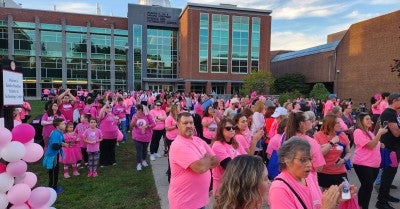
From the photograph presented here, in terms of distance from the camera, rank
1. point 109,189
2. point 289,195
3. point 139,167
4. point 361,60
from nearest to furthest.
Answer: point 289,195 → point 109,189 → point 139,167 → point 361,60

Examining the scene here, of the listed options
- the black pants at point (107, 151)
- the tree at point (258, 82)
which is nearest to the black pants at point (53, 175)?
the black pants at point (107, 151)

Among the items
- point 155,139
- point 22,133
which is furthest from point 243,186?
point 155,139

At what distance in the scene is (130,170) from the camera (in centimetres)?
852

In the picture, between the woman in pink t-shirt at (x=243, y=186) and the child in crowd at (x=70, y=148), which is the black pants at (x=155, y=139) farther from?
the woman in pink t-shirt at (x=243, y=186)

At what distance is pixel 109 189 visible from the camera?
682cm

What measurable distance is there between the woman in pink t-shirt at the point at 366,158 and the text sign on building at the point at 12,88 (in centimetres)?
519

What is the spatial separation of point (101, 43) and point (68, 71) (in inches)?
275

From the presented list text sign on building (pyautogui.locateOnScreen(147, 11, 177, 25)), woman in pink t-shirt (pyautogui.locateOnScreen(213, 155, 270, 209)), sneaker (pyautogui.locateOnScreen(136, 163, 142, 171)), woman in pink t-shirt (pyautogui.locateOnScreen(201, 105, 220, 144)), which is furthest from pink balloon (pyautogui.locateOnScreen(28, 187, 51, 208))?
text sign on building (pyautogui.locateOnScreen(147, 11, 177, 25))

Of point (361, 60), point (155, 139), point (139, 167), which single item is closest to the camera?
point (139, 167)

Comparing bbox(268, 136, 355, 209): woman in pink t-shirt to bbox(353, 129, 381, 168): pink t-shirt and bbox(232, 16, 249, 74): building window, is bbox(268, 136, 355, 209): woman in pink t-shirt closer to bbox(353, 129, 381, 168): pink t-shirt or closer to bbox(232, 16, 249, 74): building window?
bbox(353, 129, 381, 168): pink t-shirt

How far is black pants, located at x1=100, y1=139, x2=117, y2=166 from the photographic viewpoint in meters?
8.91

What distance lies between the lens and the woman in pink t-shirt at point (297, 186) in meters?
2.40

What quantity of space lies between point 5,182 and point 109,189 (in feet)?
12.3

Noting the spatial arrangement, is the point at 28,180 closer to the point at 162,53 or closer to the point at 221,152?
the point at 221,152
